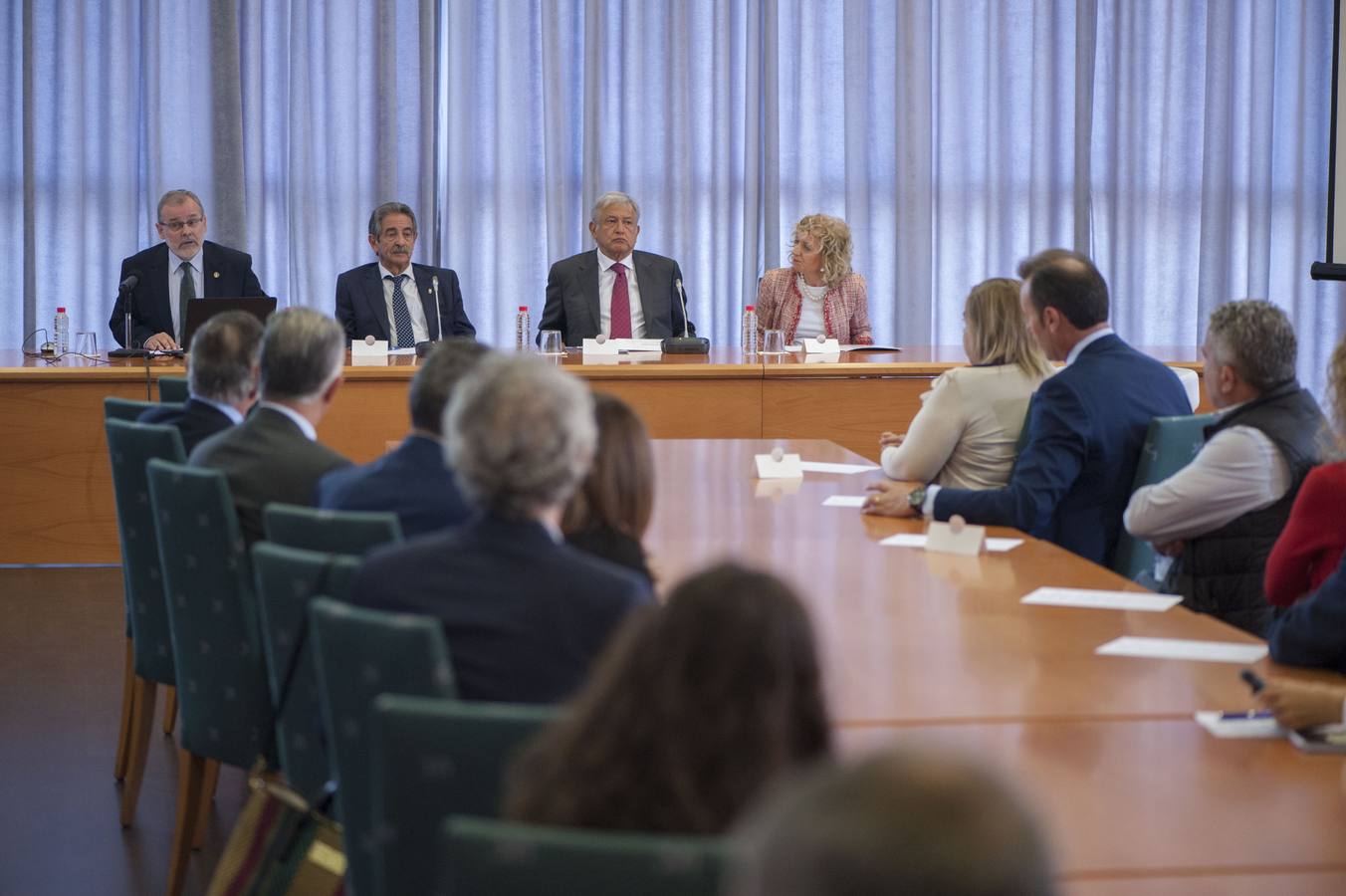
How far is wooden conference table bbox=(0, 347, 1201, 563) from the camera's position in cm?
573

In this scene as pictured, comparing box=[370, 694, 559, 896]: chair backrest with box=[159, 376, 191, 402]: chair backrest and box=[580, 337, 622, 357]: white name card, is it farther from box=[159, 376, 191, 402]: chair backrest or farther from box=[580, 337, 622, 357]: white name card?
box=[580, 337, 622, 357]: white name card

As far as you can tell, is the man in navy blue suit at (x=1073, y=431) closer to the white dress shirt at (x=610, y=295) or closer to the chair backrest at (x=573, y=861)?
the chair backrest at (x=573, y=861)

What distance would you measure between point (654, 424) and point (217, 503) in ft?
11.0

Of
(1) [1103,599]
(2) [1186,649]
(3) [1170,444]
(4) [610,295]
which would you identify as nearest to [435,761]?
(2) [1186,649]

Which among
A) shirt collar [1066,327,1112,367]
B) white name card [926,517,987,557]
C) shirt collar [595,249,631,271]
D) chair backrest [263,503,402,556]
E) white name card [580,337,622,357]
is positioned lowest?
white name card [926,517,987,557]

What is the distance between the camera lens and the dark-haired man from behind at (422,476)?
258 cm

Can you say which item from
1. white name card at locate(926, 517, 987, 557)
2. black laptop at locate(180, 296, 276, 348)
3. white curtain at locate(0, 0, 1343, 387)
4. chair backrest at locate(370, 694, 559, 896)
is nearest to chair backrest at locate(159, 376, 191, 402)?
black laptop at locate(180, 296, 276, 348)

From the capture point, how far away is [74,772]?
382 centimetres

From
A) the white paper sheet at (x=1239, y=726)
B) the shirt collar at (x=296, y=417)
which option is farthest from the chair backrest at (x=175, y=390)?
the white paper sheet at (x=1239, y=726)

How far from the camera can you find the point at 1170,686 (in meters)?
2.16

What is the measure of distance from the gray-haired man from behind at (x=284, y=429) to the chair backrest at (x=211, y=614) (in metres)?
0.13

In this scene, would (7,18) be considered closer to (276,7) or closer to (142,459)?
(276,7)

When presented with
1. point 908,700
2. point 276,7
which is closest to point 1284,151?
point 276,7

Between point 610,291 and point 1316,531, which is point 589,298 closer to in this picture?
point 610,291
